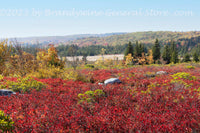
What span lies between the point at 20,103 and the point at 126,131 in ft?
13.5

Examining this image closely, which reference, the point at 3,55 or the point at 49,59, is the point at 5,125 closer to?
the point at 3,55

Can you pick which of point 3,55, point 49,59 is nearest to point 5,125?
point 3,55

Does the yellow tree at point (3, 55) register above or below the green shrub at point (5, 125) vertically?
above

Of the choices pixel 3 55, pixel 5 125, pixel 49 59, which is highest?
pixel 3 55

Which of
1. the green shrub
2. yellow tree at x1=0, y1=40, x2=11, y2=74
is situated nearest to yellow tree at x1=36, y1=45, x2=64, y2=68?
yellow tree at x1=0, y1=40, x2=11, y2=74

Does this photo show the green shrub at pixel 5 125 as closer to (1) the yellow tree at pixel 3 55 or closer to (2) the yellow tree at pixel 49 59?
(1) the yellow tree at pixel 3 55

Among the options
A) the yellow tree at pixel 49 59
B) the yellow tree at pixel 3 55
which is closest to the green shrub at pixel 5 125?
the yellow tree at pixel 3 55

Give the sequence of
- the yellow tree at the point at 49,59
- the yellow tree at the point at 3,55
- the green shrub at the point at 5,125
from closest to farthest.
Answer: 1. the green shrub at the point at 5,125
2. the yellow tree at the point at 3,55
3. the yellow tree at the point at 49,59

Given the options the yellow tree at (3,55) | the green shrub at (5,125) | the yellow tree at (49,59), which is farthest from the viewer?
the yellow tree at (49,59)

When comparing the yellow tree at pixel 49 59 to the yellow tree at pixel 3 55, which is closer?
the yellow tree at pixel 3 55

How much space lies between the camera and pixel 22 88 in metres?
8.03

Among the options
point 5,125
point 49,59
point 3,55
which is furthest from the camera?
point 49,59

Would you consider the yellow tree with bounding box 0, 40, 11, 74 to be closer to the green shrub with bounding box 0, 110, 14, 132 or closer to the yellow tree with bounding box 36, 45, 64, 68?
the yellow tree with bounding box 36, 45, 64, 68

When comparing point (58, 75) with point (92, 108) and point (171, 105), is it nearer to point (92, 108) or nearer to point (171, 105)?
point (92, 108)
